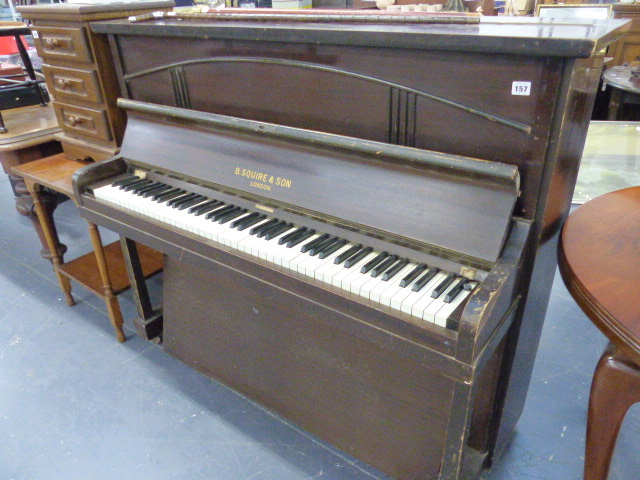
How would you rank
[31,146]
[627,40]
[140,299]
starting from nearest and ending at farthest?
[140,299]
[31,146]
[627,40]

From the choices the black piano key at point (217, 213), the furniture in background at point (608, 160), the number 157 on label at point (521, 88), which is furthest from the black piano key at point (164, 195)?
the furniture in background at point (608, 160)

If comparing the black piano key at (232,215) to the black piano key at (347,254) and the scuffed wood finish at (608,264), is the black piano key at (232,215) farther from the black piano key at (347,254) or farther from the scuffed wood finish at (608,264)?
the scuffed wood finish at (608,264)

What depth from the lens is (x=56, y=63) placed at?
209 centimetres

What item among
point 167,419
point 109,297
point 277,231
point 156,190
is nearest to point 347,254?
point 277,231

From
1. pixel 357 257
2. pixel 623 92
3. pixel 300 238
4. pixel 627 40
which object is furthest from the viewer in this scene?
pixel 627 40

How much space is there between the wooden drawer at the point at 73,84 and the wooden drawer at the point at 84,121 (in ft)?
0.16

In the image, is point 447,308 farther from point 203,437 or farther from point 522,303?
point 203,437

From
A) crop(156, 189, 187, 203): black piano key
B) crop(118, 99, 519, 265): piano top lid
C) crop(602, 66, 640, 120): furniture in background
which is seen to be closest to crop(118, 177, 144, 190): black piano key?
crop(118, 99, 519, 265): piano top lid

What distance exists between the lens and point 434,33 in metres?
1.11

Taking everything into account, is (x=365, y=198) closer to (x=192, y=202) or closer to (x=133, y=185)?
(x=192, y=202)

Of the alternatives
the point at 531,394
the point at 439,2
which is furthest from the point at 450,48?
the point at 439,2

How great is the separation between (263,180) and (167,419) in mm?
1020

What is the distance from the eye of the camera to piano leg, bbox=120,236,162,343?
1.99m

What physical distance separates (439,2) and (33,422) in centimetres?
421
